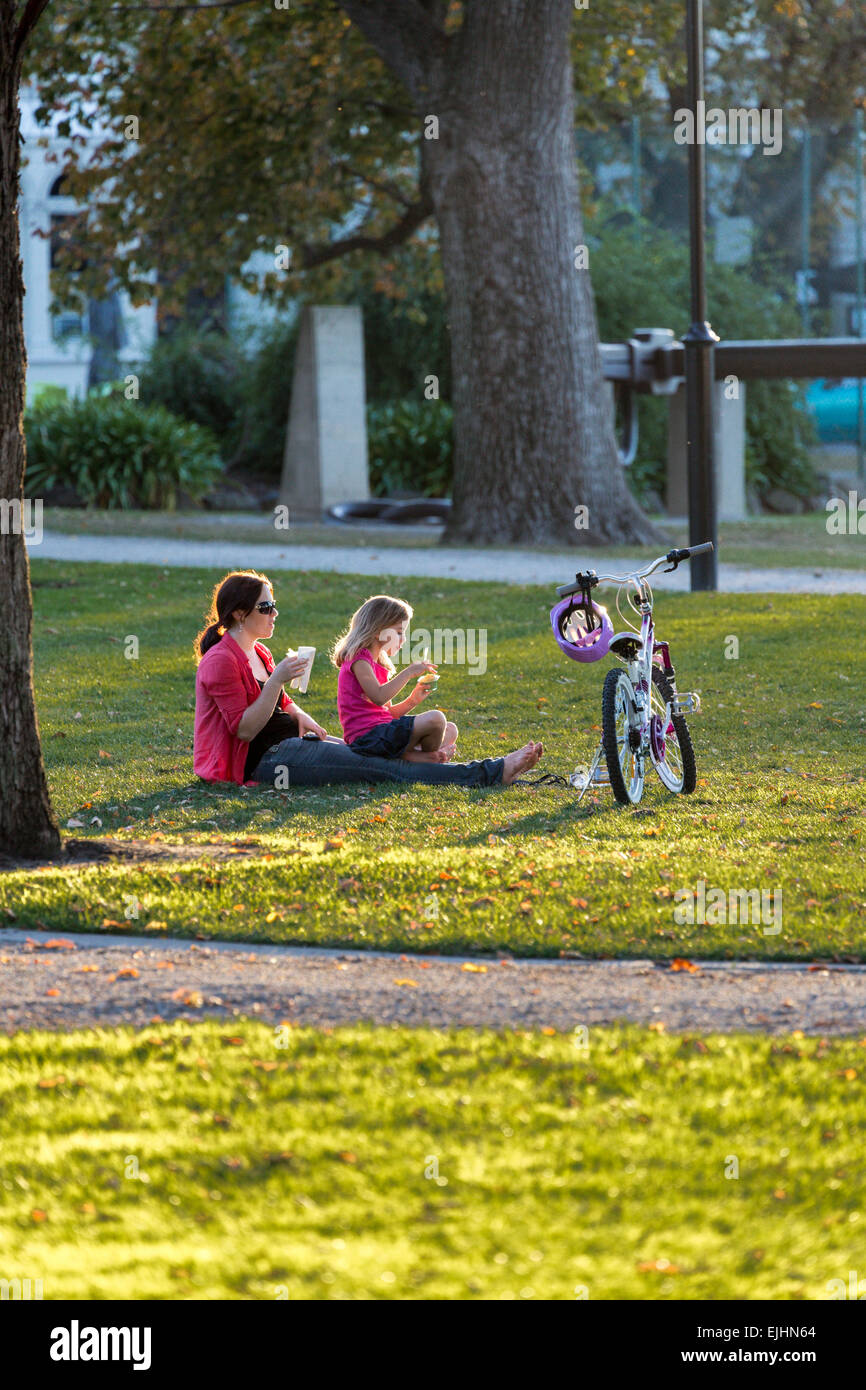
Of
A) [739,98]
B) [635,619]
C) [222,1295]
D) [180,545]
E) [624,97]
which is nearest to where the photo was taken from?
[222,1295]

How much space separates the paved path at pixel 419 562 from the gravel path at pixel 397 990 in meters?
9.91

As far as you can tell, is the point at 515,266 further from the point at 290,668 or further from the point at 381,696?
the point at 290,668

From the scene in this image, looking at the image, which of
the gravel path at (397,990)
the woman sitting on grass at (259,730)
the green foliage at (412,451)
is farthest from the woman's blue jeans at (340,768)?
the green foliage at (412,451)

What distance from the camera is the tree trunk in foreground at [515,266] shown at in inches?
680

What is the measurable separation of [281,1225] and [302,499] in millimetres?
21251

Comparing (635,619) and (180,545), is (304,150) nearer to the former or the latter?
(180,545)

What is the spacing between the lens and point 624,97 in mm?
22719

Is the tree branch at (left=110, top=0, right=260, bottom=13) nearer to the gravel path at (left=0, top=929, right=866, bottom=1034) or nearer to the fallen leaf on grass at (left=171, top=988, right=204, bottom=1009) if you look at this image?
the gravel path at (left=0, top=929, right=866, bottom=1034)

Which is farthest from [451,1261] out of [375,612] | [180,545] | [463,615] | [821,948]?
[180,545]

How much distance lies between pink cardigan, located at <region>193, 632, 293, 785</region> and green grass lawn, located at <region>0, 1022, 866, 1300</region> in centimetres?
346

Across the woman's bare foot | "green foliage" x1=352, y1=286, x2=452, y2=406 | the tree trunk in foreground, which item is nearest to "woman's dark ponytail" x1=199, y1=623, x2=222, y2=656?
the woman's bare foot

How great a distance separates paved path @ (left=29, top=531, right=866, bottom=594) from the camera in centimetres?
1529

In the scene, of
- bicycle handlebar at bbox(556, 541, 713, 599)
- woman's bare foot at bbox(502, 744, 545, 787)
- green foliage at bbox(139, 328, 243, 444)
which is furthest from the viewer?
green foliage at bbox(139, 328, 243, 444)

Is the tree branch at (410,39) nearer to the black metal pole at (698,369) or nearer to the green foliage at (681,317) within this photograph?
the black metal pole at (698,369)
